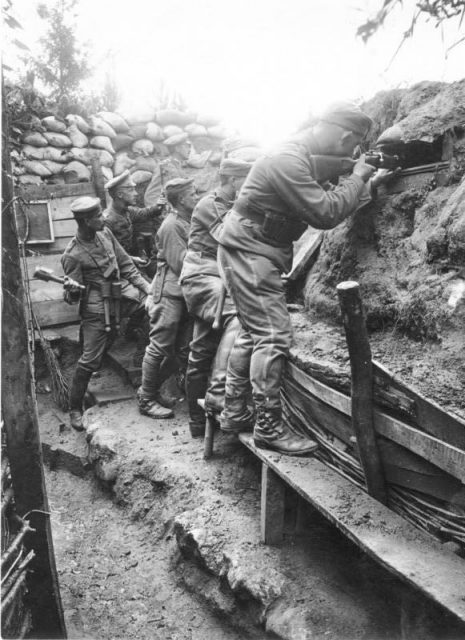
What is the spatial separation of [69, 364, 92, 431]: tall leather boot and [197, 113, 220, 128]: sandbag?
259 inches

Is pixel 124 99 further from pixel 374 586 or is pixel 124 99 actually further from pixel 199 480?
pixel 374 586

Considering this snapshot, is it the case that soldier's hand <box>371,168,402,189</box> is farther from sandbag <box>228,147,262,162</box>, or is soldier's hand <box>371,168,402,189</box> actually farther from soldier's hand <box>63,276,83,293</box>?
soldier's hand <box>63,276,83,293</box>

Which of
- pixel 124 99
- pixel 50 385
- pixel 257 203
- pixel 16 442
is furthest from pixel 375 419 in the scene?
pixel 124 99

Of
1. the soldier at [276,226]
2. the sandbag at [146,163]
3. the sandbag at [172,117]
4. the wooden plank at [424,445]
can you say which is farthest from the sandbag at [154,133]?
the wooden plank at [424,445]

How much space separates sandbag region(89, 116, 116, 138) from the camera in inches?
411

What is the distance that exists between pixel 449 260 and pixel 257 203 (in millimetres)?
1284

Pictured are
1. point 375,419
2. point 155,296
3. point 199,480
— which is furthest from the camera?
point 155,296

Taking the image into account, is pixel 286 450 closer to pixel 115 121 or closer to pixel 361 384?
pixel 361 384

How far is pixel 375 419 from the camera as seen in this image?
3.07 m

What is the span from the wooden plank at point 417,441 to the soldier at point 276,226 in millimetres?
578

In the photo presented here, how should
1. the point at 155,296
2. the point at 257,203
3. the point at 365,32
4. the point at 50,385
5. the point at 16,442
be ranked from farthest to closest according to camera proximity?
1. the point at 50,385
2. the point at 155,296
3. the point at 257,203
4. the point at 16,442
5. the point at 365,32

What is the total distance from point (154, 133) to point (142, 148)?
1.48 feet

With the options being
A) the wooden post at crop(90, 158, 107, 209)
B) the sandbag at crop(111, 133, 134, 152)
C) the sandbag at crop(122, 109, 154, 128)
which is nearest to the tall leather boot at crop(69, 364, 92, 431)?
the wooden post at crop(90, 158, 107, 209)

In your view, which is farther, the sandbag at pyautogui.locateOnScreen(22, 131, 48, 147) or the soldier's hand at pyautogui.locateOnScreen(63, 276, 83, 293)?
the sandbag at pyautogui.locateOnScreen(22, 131, 48, 147)
